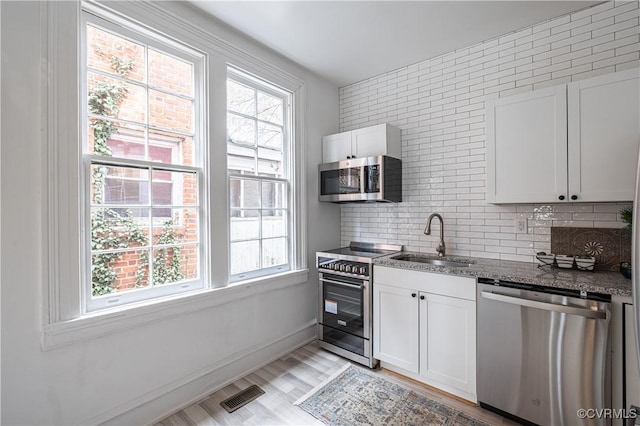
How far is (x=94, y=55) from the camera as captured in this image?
1.80m

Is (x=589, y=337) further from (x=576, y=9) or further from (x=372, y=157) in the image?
(x=576, y=9)

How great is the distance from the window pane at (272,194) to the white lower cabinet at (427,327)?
1.16 meters

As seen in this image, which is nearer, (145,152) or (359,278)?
(145,152)

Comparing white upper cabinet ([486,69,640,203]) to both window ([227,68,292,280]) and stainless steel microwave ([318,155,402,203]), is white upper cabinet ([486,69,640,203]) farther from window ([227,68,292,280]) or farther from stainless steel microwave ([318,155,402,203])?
window ([227,68,292,280])

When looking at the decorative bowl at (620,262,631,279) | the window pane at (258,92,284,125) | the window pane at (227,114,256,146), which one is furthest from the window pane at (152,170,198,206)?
the decorative bowl at (620,262,631,279)

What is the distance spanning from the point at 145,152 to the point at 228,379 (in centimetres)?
189

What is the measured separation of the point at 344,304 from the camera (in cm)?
281

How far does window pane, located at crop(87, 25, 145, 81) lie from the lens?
1.80 metres

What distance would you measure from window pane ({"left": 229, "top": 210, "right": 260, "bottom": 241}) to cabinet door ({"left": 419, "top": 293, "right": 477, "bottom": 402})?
5.12 feet

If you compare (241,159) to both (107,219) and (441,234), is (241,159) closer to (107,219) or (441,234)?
(107,219)

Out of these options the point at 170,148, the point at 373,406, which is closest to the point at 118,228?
the point at 170,148

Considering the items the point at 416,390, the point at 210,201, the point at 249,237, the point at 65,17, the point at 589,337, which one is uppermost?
the point at 65,17

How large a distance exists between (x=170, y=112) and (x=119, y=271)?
3.87 feet

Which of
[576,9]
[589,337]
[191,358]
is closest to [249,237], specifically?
[191,358]
